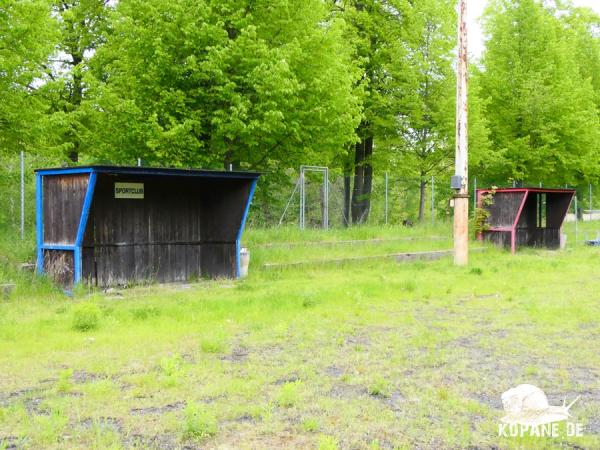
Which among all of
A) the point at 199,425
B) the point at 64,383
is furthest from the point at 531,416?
the point at 64,383

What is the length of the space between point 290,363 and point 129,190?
7.84m

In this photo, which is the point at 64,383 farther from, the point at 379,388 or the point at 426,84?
the point at 426,84

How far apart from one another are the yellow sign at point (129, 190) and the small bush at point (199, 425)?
30.4ft

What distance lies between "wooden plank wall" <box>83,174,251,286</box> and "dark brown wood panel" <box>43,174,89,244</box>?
0.53 m

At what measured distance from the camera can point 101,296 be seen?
12.1 metres

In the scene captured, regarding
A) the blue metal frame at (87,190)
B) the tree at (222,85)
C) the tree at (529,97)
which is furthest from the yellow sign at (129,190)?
the tree at (529,97)

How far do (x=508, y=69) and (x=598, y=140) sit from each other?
7708mm

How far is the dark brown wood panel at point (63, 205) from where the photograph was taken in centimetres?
1241

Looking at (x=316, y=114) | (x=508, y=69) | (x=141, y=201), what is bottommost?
(x=141, y=201)

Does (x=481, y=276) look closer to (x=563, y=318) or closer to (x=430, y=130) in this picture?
(x=563, y=318)

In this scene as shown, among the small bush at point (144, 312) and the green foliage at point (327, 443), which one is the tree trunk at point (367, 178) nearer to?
the small bush at point (144, 312)

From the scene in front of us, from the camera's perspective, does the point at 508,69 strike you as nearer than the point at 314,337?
No

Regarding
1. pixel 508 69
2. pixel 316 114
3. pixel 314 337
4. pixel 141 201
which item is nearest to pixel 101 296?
pixel 141 201

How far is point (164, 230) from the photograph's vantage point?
1477 cm
